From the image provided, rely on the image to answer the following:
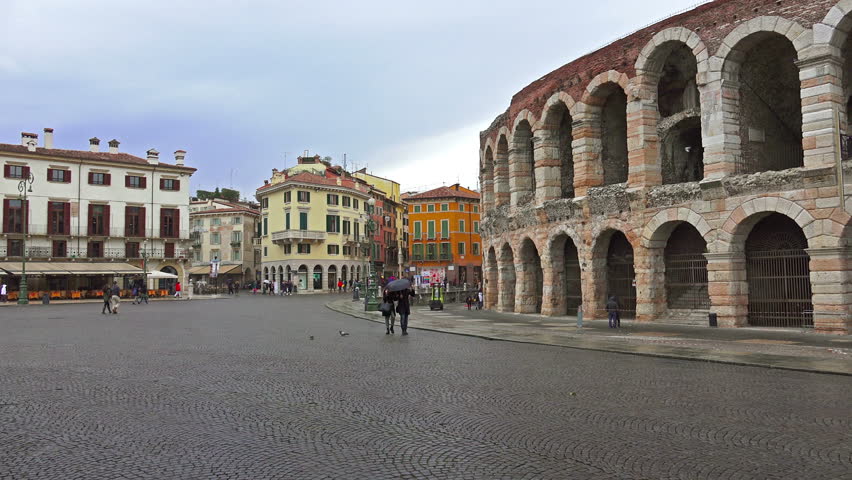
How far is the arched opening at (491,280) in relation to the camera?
111 ft

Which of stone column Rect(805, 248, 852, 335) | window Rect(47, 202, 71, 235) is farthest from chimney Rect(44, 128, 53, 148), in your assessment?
stone column Rect(805, 248, 852, 335)

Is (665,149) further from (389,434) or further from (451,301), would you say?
(451,301)

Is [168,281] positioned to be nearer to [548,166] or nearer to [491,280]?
[491,280]

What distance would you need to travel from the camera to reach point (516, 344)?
16344 millimetres

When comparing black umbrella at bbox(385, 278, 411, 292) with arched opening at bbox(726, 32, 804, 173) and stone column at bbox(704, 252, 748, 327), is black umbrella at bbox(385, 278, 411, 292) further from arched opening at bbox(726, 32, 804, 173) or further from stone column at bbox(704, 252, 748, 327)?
arched opening at bbox(726, 32, 804, 173)

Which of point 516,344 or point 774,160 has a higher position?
point 774,160

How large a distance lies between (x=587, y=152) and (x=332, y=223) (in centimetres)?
5134

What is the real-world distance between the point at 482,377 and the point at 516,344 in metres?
5.84

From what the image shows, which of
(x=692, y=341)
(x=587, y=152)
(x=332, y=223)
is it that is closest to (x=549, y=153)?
(x=587, y=152)

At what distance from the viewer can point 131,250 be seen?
185 feet

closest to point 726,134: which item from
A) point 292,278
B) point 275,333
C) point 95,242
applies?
point 275,333

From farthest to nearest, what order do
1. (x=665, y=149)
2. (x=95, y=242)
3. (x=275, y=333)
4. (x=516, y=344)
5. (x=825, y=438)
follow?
(x=95, y=242)
(x=665, y=149)
(x=275, y=333)
(x=516, y=344)
(x=825, y=438)

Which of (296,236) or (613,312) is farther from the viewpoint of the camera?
(296,236)

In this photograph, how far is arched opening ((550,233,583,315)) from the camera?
27.2 m
